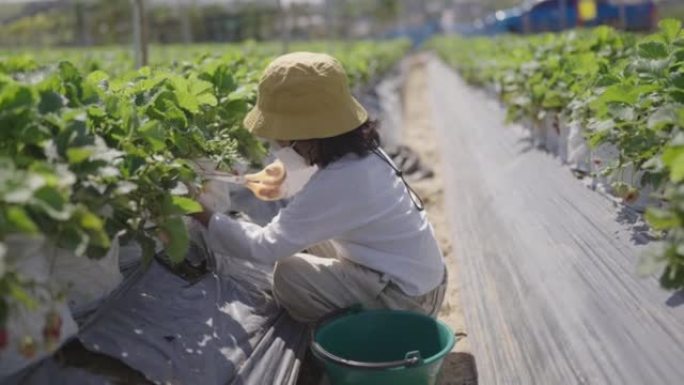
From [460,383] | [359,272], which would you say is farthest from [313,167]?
[460,383]

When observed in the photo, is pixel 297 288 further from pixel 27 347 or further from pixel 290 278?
pixel 27 347

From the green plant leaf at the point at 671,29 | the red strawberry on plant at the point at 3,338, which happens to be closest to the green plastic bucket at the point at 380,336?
the red strawberry on plant at the point at 3,338

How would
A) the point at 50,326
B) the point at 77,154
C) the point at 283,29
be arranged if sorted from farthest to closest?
the point at 283,29, the point at 77,154, the point at 50,326

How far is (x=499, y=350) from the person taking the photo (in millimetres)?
3021

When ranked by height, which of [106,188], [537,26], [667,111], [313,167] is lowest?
[537,26]

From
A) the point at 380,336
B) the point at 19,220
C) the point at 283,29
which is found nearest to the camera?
the point at 19,220

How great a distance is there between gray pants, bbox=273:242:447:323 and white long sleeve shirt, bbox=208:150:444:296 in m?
0.04

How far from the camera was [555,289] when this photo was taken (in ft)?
9.93

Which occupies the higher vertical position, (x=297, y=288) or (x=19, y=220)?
(x=19, y=220)

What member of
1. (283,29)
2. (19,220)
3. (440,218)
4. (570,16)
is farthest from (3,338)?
(570,16)

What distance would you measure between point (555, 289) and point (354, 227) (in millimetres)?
872

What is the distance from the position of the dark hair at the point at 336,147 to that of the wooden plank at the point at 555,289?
0.91 m

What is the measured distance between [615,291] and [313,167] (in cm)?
111

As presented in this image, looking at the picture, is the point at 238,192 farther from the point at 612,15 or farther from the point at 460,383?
the point at 612,15
